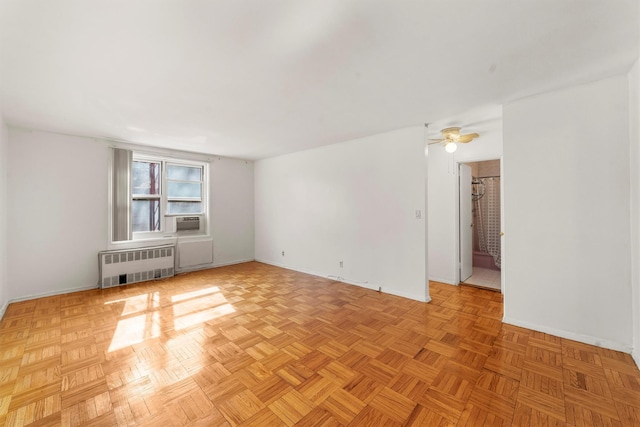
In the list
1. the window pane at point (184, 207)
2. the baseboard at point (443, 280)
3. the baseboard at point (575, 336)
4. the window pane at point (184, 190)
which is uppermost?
the window pane at point (184, 190)

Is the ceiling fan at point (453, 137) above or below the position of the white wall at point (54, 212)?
above

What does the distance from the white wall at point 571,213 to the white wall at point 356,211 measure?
1081mm

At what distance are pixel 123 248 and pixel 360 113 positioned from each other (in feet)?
15.2

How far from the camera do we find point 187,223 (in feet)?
17.3

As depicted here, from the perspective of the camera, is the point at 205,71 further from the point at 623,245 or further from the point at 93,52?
the point at 623,245

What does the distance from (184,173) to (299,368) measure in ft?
15.9

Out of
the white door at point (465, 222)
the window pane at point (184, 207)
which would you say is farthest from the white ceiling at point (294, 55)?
the window pane at point (184, 207)

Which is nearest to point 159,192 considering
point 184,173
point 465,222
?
point 184,173

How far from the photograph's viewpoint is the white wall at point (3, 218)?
3.18 metres

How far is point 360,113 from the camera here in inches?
124

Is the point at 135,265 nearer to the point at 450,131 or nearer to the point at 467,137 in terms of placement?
the point at 450,131

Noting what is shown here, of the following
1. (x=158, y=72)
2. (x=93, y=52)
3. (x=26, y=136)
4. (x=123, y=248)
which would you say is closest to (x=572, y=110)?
(x=158, y=72)

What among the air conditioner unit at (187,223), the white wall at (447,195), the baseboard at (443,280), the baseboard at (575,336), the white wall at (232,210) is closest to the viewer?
the baseboard at (575,336)

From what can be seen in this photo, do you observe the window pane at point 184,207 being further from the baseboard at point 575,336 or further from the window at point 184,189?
the baseboard at point 575,336
